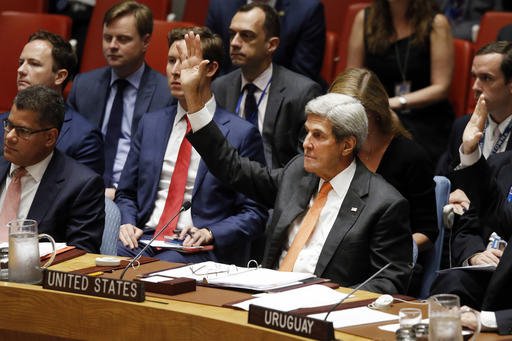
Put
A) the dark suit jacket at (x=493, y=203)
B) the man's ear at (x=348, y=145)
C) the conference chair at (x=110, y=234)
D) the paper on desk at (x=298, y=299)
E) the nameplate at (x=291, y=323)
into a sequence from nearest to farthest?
the nameplate at (x=291, y=323) → the paper on desk at (x=298, y=299) → the dark suit jacket at (x=493, y=203) → the man's ear at (x=348, y=145) → the conference chair at (x=110, y=234)

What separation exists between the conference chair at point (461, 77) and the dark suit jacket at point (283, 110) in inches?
36.1

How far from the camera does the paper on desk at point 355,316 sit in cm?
247

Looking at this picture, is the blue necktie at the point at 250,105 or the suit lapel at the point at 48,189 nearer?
the suit lapel at the point at 48,189

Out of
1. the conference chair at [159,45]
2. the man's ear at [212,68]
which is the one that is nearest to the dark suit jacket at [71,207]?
the man's ear at [212,68]

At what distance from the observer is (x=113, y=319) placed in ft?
8.66

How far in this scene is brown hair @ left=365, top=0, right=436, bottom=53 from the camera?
492 cm

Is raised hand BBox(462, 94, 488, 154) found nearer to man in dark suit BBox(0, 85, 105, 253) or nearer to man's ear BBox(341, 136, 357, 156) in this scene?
man's ear BBox(341, 136, 357, 156)

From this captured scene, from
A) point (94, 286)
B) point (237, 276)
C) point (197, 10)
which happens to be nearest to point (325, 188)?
point (237, 276)

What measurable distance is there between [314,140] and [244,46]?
1555mm

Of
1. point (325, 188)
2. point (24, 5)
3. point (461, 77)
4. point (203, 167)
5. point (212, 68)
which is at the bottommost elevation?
point (203, 167)

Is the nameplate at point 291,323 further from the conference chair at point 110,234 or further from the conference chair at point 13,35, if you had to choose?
the conference chair at point 13,35

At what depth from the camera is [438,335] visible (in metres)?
2.20

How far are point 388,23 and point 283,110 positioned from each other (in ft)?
2.79

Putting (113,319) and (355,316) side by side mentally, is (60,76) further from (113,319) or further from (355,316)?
(355,316)
